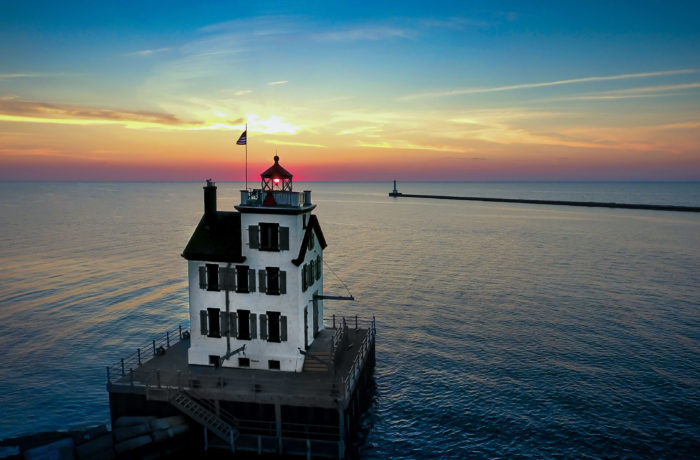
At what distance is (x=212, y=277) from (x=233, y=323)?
138 inches

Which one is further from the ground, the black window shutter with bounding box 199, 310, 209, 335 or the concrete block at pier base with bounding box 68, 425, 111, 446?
the black window shutter with bounding box 199, 310, 209, 335

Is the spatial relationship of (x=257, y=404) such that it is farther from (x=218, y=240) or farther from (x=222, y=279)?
(x=218, y=240)

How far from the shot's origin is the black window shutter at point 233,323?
32.4 meters

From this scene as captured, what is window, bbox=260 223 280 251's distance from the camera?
31.9 m

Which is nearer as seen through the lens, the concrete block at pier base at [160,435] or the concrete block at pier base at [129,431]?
the concrete block at pier base at [129,431]

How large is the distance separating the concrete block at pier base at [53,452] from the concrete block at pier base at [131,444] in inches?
90.6

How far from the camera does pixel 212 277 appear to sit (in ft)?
107

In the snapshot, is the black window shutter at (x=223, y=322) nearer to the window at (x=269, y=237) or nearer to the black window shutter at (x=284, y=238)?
the window at (x=269, y=237)

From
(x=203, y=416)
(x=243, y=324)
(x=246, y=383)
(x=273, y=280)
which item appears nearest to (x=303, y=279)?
(x=273, y=280)

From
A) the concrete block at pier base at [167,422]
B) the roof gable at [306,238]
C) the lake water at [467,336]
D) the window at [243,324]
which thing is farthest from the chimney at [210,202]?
the lake water at [467,336]

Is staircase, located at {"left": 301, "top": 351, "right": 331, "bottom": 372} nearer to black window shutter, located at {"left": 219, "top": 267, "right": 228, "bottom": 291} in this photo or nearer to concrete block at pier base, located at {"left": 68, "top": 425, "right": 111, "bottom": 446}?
black window shutter, located at {"left": 219, "top": 267, "right": 228, "bottom": 291}

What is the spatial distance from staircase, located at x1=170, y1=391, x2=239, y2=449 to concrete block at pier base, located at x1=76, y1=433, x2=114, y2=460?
3819 mm

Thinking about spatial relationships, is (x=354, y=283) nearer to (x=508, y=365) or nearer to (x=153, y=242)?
(x=508, y=365)

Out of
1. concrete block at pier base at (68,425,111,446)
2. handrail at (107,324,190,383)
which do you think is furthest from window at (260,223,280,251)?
concrete block at pier base at (68,425,111,446)
